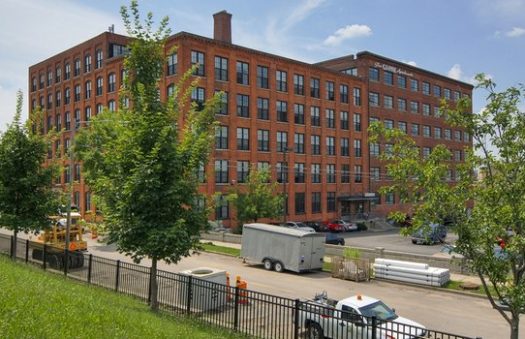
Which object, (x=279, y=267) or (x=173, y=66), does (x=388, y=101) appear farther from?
(x=279, y=267)

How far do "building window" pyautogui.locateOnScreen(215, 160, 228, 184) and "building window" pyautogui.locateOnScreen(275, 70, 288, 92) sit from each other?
38.0 feet

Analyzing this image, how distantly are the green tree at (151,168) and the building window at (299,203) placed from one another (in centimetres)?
4360

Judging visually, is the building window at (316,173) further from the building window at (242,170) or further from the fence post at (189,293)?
the fence post at (189,293)

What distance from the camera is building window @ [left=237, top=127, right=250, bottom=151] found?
5244 cm

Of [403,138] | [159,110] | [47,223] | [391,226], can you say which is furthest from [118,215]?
[391,226]

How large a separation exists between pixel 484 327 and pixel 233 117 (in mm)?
37527

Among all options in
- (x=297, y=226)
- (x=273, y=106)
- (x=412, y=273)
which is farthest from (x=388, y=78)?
(x=412, y=273)

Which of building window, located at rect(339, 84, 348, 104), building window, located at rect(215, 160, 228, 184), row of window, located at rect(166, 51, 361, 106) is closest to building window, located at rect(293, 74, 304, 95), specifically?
row of window, located at rect(166, 51, 361, 106)

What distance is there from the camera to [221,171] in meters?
50.4

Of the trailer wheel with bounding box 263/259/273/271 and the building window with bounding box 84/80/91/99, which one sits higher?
the building window with bounding box 84/80/91/99

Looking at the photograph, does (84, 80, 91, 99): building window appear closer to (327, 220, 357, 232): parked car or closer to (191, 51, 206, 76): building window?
(191, 51, 206, 76): building window

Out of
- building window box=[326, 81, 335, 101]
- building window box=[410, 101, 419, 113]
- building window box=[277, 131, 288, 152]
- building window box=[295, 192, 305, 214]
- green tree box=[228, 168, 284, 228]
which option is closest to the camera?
green tree box=[228, 168, 284, 228]

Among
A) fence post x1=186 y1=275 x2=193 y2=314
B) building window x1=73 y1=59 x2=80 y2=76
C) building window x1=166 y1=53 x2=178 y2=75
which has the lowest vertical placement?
fence post x1=186 y1=275 x2=193 y2=314

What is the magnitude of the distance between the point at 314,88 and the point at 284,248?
36708 millimetres
